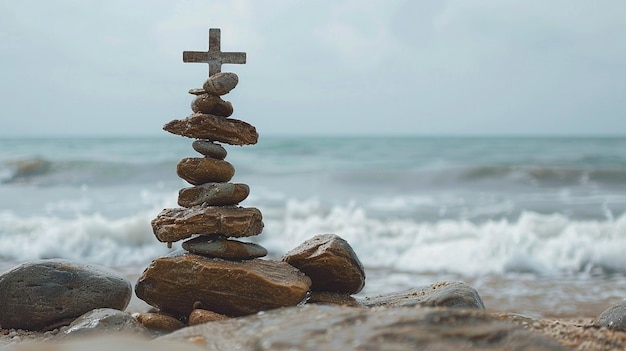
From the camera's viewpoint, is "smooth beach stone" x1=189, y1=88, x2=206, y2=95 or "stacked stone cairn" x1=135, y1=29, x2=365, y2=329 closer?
"stacked stone cairn" x1=135, y1=29, x2=365, y2=329

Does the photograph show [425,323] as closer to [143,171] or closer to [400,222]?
[400,222]

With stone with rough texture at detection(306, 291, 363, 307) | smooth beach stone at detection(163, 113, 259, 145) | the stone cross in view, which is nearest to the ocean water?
stone with rough texture at detection(306, 291, 363, 307)

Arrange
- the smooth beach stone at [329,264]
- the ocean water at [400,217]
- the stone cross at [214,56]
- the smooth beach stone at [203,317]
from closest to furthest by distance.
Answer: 1. the smooth beach stone at [203,317]
2. the smooth beach stone at [329,264]
3. the stone cross at [214,56]
4. the ocean water at [400,217]

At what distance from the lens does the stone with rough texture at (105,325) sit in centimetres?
591

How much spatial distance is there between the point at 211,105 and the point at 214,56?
1.65ft

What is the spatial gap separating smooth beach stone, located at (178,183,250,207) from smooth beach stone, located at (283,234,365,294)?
2.28 ft

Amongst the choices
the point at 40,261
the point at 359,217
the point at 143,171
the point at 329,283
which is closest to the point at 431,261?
the point at 359,217

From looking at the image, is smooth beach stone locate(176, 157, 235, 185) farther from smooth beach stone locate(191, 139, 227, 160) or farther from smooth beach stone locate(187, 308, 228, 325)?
smooth beach stone locate(187, 308, 228, 325)

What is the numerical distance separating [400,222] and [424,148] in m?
25.2

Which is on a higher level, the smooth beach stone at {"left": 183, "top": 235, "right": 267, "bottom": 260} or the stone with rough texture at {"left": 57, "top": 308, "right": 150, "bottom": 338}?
the smooth beach stone at {"left": 183, "top": 235, "right": 267, "bottom": 260}

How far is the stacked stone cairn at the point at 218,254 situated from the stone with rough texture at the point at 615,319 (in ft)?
6.85

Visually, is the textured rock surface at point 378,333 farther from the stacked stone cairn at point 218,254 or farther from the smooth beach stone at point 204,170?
the smooth beach stone at point 204,170

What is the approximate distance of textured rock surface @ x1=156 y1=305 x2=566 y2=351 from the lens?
130 inches

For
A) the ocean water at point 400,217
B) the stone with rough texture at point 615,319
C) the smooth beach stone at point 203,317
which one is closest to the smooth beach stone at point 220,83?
the smooth beach stone at point 203,317
